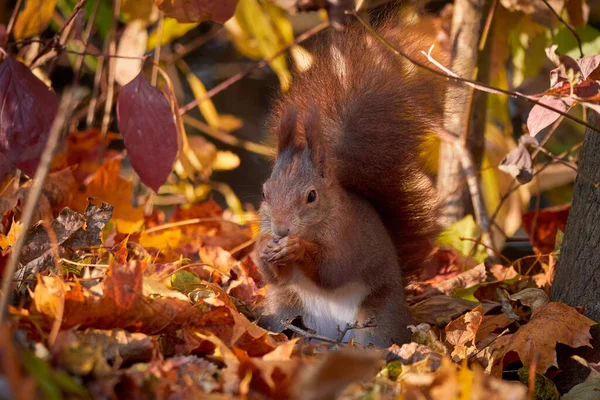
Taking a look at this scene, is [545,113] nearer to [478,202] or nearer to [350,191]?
[350,191]

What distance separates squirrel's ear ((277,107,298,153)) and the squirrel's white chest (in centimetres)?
27

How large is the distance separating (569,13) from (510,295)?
32.9 inches

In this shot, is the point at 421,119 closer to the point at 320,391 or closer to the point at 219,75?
the point at 320,391

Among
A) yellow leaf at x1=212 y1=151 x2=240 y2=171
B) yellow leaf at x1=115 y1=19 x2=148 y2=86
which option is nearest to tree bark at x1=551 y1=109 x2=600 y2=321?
yellow leaf at x1=212 y1=151 x2=240 y2=171

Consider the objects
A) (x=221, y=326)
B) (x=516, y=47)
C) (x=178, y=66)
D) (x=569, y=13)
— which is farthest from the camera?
(x=178, y=66)

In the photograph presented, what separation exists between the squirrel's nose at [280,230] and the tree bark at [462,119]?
608mm

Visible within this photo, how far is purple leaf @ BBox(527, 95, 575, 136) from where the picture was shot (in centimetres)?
112

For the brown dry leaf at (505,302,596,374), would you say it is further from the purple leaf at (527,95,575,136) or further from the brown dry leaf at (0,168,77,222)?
the brown dry leaf at (0,168,77,222)

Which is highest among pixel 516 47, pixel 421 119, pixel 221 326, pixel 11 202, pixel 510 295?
pixel 516 47

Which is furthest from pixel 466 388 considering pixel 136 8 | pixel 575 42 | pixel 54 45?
pixel 575 42

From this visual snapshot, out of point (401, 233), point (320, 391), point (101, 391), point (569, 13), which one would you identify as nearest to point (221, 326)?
point (101, 391)

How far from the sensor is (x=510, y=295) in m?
1.56

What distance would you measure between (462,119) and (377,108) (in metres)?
0.56

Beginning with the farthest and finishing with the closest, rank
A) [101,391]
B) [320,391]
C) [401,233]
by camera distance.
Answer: [401,233], [101,391], [320,391]
